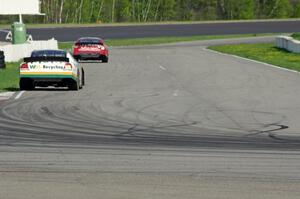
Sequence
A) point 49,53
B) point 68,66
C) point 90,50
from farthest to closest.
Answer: point 90,50 < point 49,53 < point 68,66

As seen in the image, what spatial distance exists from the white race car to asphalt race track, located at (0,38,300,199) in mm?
399

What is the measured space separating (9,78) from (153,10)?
121 meters

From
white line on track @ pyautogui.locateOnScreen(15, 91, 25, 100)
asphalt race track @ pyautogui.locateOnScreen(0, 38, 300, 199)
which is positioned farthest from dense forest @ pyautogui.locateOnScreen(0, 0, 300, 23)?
asphalt race track @ pyautogui.locateOnScreen(0, 38, 300, 199)

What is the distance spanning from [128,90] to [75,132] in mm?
10277

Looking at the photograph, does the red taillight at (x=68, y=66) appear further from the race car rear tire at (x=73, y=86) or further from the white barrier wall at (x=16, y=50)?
the white barrier wall at (x=16, y=50)

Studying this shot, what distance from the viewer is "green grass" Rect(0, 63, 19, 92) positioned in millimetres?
26366

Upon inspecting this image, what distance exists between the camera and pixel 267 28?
9550 centimetres

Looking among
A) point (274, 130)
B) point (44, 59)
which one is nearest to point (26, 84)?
point (44, 59)

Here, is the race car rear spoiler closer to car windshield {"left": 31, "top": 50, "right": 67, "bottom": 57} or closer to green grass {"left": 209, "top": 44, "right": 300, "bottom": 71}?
car windshield {"left": 31, "top": 50, "right": 67, "bottom": 57}

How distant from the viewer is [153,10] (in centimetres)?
15088

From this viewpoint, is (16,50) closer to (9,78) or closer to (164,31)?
(9,78)

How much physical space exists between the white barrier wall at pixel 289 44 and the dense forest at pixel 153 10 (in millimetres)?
84086

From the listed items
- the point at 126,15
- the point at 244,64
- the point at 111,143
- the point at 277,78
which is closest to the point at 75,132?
the point at 111,143

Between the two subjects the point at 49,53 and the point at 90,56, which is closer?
the point at 49,53
